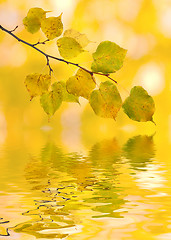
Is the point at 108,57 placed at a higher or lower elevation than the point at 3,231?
higher

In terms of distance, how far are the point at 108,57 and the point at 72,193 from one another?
0.91 feet

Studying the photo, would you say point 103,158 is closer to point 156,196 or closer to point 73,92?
point 156,196

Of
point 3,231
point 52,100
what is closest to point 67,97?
point 52,100

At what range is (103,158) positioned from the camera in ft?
3.45

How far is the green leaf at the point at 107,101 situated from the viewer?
1.18ft

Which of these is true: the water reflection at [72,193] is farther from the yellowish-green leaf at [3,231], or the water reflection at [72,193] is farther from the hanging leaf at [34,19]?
the hanging leaf at [34,19]

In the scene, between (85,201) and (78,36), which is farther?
(85,201)

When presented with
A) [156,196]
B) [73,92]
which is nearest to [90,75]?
[73,92]

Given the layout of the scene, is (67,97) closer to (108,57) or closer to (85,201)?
(108,57)

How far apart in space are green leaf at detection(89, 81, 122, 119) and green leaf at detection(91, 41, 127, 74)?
12 millimetres

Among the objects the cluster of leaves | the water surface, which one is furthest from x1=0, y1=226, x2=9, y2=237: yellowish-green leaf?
the cluster of leaves

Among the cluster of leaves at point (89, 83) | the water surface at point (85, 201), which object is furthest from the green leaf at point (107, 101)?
the water surface at point (85, 201)

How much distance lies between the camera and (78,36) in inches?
15.6

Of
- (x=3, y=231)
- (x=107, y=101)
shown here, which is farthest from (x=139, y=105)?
(x=3, y=231)
